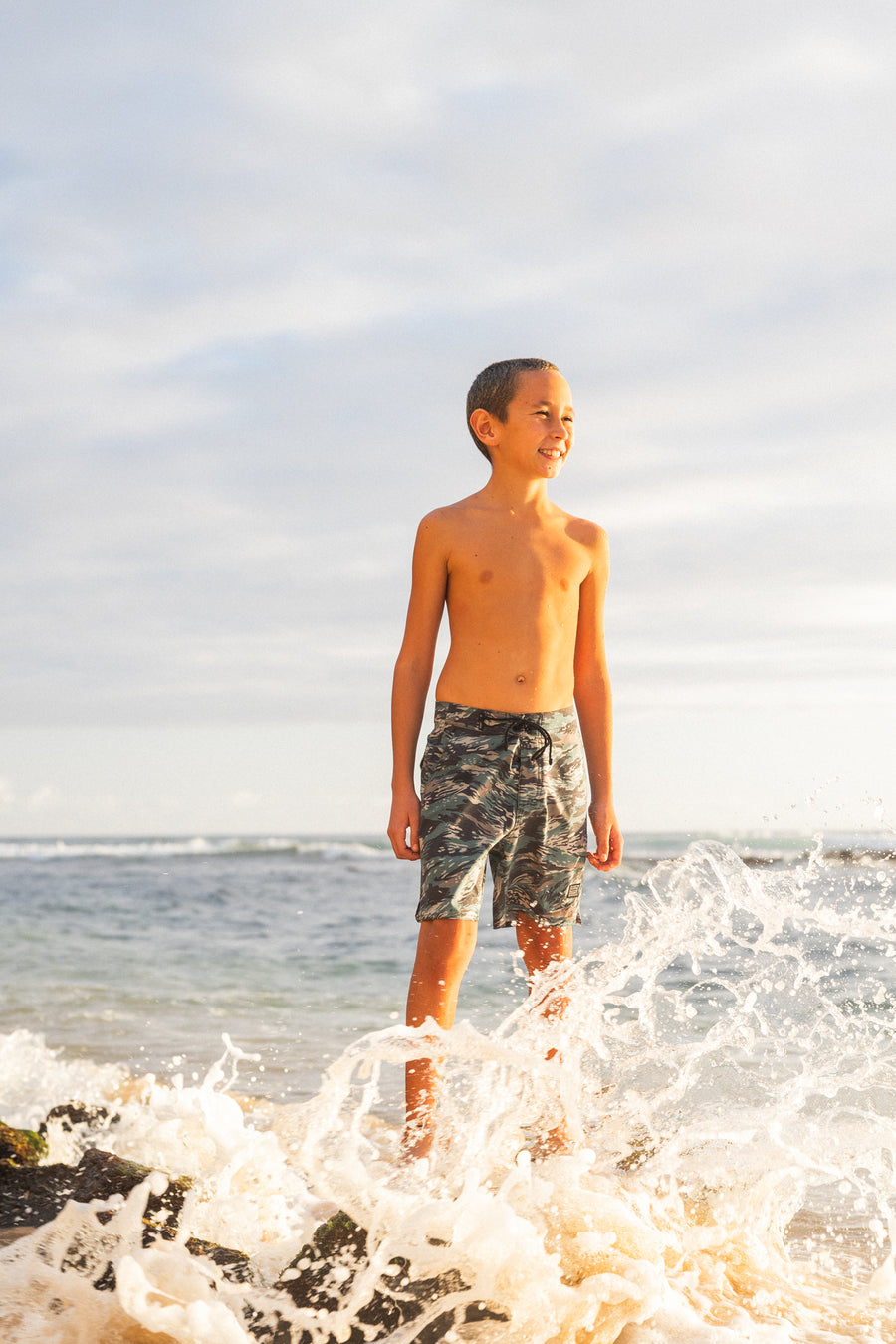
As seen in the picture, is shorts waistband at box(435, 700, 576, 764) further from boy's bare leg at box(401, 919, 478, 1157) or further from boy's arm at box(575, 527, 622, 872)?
boy's bare leg at box(401, 919, 478, 1157)

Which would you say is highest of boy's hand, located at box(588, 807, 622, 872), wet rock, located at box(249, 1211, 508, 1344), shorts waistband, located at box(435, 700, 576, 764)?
shorts waistband, located at box(435, 700, 576, 764)

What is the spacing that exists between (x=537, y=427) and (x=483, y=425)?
0.16 metres

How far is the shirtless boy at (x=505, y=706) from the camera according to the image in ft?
9.57

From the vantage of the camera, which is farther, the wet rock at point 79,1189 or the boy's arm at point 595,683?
the boy's arm at point 595,683

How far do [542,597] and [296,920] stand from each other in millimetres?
9825

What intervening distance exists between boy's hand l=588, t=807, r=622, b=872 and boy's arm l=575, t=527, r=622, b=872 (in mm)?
13

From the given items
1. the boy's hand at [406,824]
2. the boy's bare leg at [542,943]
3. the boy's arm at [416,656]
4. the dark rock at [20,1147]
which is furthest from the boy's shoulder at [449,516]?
the dark rock at [20,1147]

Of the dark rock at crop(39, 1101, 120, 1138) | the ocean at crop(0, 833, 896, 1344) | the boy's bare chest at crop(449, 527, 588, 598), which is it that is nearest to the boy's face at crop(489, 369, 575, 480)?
the boy's bare chest at crop(449, 527, 588, 598)

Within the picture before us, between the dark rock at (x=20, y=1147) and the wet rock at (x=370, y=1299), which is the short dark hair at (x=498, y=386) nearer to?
the wet rock at (x=370, y=1299)

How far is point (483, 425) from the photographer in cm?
323

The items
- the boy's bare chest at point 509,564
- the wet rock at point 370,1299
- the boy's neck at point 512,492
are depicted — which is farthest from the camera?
the boy's neck at point 512,492

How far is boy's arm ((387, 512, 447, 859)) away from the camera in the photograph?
3.04 meters

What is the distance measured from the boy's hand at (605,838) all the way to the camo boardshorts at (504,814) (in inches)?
4.3

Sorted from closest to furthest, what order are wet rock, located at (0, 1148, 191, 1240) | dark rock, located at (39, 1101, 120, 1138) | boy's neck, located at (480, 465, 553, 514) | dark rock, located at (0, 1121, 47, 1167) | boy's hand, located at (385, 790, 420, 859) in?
wet rock, located at (0, 1148, 191, 1240), boy's hand, located at (385, 790, 420, 859), boy's neck, located at (480, 465, 553, 514), dark rock, located at (0, 1121, 47, 1167), dark rock, located at (39, 1101, 120, 1138)
